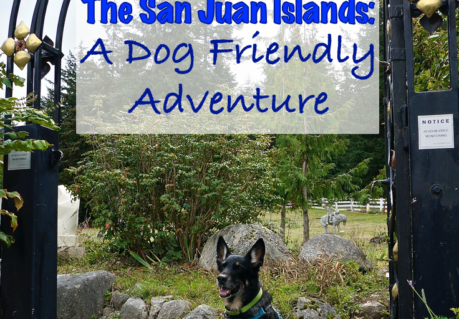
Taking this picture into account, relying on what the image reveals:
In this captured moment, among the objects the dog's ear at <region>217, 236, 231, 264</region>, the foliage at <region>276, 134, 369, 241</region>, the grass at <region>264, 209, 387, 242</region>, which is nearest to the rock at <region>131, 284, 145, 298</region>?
A: the dog's ear at <region>217, 236, 231, 264</region>

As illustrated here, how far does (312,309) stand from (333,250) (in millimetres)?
1772

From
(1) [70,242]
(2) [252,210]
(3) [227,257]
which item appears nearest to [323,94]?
(2) [252,210]

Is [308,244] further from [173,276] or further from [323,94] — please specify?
[323,94]

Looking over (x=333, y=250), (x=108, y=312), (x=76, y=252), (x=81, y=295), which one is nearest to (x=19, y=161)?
(x=81, y=295)

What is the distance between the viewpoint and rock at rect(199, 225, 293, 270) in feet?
19.9

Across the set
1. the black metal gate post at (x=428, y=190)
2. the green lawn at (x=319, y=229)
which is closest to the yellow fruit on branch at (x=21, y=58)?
the black metal gate post at (x=428, y=190)

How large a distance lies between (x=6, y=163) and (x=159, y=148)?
140 inches

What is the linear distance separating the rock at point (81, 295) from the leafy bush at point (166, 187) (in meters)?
1.60

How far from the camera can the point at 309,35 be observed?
10.0 meters

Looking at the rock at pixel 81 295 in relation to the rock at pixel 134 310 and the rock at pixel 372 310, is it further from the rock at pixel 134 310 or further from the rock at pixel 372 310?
the rock at pixel 372 310

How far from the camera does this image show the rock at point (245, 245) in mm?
6069

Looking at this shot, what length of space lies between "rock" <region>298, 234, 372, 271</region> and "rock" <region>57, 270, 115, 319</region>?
9.59 feet

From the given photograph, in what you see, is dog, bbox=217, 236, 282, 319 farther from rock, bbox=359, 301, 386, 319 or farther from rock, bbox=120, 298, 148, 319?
rock, bbox=120, 298, 148, 319

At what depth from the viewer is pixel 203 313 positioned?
4.34m
